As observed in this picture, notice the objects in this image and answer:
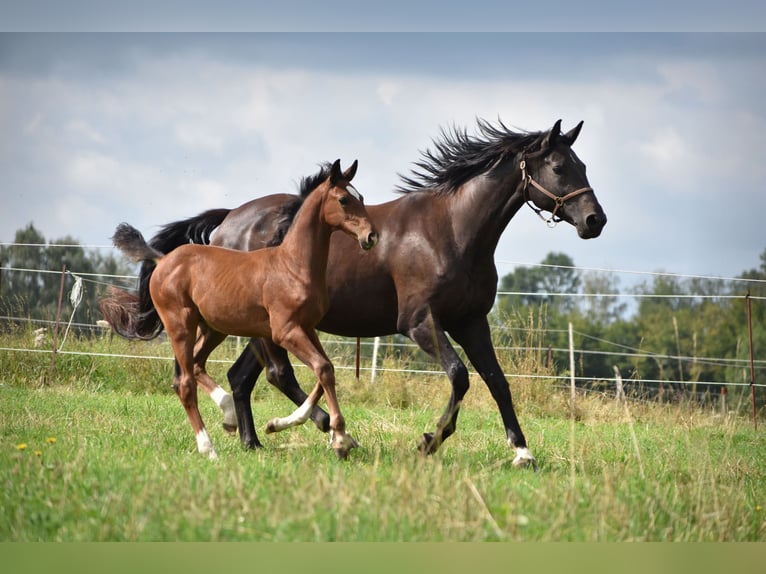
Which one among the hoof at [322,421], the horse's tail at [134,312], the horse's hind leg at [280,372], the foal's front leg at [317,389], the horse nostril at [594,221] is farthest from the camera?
the horse's tail at [134,312]

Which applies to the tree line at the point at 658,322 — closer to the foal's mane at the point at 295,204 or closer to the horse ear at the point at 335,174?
the foal's mane at the point at 295,204

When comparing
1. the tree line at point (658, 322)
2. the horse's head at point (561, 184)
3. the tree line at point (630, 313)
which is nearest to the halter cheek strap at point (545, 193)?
the horse's head at point (561, 184)

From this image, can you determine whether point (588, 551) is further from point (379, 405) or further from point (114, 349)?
point (114, 349)

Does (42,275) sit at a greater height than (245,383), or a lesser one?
greater

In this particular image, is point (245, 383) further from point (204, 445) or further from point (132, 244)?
point (132, 244)

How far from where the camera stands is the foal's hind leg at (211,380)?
6.30 m

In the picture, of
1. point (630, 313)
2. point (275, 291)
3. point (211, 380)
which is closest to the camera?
point (275, 291)

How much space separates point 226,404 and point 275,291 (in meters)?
1.07

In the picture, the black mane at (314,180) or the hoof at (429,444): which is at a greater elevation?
the black mane at (314,180)

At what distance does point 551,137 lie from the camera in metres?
6.47

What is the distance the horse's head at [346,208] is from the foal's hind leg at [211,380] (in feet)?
5.10

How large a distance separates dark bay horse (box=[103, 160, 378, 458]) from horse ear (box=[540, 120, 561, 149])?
1594mm

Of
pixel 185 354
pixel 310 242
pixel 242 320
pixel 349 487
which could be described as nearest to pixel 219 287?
pixel 242 320

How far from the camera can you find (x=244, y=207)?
7699 mm
